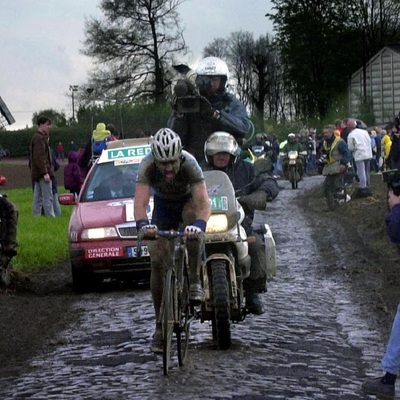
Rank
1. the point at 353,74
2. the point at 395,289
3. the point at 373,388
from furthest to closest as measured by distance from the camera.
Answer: the point at 353,74
the point at 395,289
the point at 373,388

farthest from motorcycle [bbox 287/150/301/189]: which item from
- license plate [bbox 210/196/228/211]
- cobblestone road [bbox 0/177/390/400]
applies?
license plate [bbox 210/196/228/211]

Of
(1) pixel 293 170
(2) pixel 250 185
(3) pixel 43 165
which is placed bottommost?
(1) pixel 293 170

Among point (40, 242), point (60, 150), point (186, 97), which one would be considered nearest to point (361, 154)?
point (40, 242)

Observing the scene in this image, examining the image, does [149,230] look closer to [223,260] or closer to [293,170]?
[223,260]

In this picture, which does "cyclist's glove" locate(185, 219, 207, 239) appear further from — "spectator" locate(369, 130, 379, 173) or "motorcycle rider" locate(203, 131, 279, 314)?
"spectator" locate(369, 130, 379, 173)

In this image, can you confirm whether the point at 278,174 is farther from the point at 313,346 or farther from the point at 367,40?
the point at 367,40

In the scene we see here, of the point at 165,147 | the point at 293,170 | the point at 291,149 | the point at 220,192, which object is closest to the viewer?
the point at 165,147

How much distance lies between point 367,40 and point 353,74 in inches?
206

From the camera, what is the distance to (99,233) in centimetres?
1424

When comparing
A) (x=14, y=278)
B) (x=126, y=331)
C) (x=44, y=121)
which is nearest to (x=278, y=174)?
(x=44, y=121)

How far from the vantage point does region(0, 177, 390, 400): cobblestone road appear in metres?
8.18

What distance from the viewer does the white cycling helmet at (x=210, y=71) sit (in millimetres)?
11531

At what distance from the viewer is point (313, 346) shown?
32.7ft

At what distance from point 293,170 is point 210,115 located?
2801 cm
